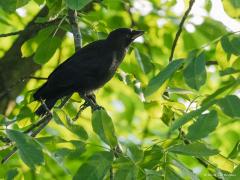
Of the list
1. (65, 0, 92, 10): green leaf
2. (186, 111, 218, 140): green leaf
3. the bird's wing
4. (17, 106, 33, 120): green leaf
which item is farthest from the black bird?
(186, 111, 218, 140): green leaf

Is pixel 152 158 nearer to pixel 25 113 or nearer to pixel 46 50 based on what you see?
pixel 25 113

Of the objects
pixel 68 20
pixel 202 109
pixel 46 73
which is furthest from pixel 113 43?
pixel 202 109

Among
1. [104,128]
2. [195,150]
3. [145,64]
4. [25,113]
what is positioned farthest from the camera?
[145,64]

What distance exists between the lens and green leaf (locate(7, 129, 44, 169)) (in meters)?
2.86

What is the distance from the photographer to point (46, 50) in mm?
4711

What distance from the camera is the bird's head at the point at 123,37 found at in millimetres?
5617

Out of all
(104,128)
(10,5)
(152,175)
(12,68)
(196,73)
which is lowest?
(12,68)

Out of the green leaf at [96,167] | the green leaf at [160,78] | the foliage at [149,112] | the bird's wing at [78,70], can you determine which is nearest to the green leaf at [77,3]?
the foliage at [149,112]

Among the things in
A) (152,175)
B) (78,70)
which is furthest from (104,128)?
(78,70)

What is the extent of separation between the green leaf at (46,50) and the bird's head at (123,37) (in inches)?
34.7

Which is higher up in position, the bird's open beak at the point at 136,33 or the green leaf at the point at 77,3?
the green leaf at the point at 77,3

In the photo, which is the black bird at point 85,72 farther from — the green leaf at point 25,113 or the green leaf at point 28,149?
the green leaf at point 28,149

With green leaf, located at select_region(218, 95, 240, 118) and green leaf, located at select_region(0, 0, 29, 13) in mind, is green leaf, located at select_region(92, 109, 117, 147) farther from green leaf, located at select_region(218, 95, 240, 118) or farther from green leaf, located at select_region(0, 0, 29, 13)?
green leaf, located at select_region(0, 0, 29, 13)

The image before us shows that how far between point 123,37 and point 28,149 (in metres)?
3.06
